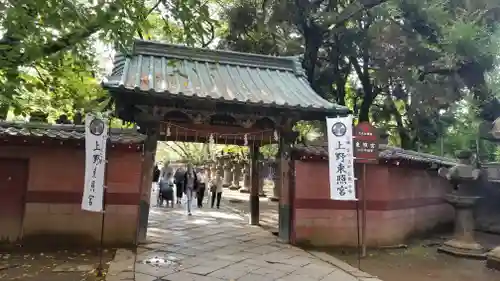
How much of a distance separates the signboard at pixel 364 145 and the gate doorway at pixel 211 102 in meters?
0.86

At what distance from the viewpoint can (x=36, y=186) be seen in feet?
28.9

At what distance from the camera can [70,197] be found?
29.3 ft

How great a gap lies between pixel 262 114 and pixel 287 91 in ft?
3.64

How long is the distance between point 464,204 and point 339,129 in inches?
182

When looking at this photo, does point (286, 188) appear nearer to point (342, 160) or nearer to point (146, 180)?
point (342, 160)

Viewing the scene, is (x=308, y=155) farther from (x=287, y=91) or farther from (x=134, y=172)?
(x=134, y=172)

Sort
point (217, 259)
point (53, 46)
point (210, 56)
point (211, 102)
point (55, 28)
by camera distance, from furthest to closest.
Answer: point (210, 56), point (211, 102), point (217, 259), point (53, 46), point (55, 28)

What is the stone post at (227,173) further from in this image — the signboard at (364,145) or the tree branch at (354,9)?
the signboard at (364,145)

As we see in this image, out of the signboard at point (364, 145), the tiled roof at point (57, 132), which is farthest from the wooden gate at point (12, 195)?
the signboard at point (364, 145)

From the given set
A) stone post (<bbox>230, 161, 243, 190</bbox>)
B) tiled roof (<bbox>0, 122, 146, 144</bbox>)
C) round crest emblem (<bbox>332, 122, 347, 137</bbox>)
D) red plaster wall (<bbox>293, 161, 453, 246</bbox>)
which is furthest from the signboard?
stone post (<bbox>230, 161, 243, 190</bbox>)

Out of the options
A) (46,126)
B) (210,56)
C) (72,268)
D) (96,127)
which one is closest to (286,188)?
(210,56)

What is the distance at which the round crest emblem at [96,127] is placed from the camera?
24.6 ft

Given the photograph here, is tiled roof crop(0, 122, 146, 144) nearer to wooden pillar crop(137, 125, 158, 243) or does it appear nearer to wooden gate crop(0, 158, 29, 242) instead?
wooden pillar crop(137, 125, 158, 243)

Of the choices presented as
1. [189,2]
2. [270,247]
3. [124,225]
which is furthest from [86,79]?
[270,247]
